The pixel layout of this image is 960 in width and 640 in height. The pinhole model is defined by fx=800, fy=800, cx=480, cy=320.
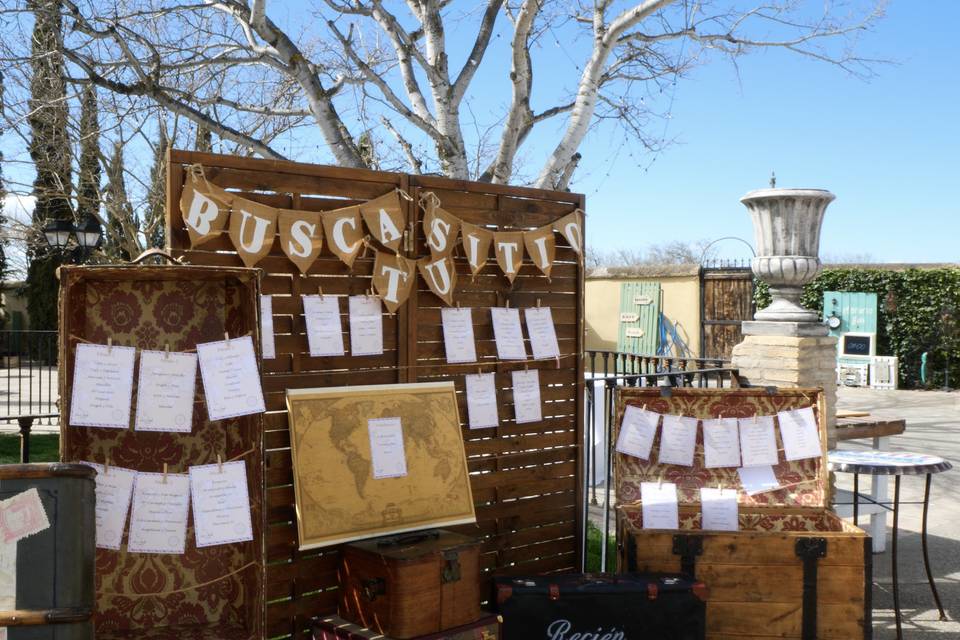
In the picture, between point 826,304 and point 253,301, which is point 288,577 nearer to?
point 253,301

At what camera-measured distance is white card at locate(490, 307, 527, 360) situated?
13.8ft

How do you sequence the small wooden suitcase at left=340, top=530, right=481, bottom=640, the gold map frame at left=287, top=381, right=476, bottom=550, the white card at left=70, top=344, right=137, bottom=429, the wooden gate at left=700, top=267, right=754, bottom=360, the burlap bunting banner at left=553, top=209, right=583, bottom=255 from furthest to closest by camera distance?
1. the wooden gate at left=700, top=267, right=754, bottom=360
2. the burlap bunting banner at left=553, top=209, right=583, bottom=255
3. the gold map frame at left=287, top=381, right=476, bottom=550
4. the small wooden suitcase at left=340, top=530, right=481, bottom=640
5. the white card at left=70, top=344, right=137, bottom=429

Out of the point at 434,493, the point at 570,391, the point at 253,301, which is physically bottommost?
the point at 434,493

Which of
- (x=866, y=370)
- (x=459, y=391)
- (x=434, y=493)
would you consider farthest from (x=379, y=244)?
(x=866, y=370)

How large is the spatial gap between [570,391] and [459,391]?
789mm

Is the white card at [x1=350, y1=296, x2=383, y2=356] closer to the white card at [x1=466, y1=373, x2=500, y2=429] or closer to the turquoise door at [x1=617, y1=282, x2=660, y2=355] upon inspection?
the white card at [x1=466, y1=373, x2=500, y2=429]

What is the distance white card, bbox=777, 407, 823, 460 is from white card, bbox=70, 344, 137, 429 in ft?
10.3

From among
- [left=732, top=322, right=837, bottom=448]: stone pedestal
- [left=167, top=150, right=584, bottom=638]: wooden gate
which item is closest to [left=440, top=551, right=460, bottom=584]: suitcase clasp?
[left=167, top=150, right=584, bottom=638]: wooden gate

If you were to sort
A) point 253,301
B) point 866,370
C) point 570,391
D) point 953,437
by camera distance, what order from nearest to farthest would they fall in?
point 253,301
point 570,391
point 953,437
point 866,370

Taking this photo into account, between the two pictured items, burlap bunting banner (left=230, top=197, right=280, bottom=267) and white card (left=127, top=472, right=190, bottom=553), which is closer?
white card (left=127, top=472, right=190, bottom=553)

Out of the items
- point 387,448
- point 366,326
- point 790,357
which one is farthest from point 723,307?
point 387,448

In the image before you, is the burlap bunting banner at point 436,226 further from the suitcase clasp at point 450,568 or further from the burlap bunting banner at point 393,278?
the suitcase clasp at point 450,568

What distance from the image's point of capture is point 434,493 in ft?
11.8

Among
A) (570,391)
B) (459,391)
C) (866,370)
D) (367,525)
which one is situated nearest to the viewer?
(367,525)
